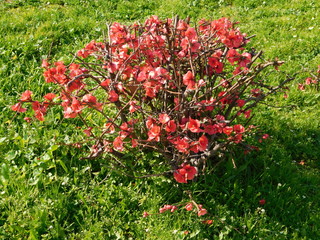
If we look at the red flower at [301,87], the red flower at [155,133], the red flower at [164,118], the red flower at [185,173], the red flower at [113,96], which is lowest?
the red flower at [301,87]

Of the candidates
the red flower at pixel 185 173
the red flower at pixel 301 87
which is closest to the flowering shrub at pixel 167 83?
the red flower at pixel 185 173

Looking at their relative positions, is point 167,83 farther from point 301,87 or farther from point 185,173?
point 301,87

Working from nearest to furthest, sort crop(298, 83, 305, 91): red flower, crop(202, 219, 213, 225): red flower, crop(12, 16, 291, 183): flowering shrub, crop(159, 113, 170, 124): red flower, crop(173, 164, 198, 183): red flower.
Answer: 1. crop(159, 113, 170, 124): red flower
2. crop(12, 16, 291, 183): flowering shrub
3. crop(173, 164, 198, 183): red flower
4. crop(202, 219, 213, 225): red flower
5. crop(298, 83, 305, 91): red flower

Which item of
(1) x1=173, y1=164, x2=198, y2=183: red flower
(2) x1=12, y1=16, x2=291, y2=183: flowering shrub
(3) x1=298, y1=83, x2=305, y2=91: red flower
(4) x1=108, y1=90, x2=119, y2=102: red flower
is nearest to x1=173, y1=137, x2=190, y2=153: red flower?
(2) x1=12, y1=16, x2=291, y2=183: flowering shrub

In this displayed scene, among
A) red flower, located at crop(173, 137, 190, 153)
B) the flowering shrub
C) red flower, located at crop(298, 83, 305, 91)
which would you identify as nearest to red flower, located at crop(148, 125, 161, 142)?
the flowering shrub

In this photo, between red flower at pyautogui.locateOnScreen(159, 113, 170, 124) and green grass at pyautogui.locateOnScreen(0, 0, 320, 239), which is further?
Answer: green grass at pyautogui.locateOnScreen(0, 0, 320, 239)

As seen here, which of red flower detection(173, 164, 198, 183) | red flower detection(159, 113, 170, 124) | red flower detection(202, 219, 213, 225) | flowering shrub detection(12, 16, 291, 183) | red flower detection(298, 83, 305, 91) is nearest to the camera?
red flower detection(159, 113, 170, 124)

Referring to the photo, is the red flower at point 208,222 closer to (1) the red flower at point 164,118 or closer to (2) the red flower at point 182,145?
(2) the red flower at point 182,145

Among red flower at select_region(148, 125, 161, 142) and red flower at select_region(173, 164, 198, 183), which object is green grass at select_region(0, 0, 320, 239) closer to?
red flower at select_region(173, 164, 198, 183)

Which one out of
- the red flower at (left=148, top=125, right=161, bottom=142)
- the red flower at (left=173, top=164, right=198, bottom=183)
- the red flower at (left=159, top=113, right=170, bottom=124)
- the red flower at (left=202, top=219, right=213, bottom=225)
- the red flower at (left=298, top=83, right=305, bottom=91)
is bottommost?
the red flower at (left=202, top=219, right=213, bottom=225)

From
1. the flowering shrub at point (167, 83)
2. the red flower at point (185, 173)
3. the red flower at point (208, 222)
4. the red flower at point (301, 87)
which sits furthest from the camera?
the red flower at point (301, 87)

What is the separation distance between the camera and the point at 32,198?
9.26 ft

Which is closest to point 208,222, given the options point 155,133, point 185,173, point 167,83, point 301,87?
point 185,173

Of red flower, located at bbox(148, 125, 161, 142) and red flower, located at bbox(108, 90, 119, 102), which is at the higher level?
red flower, located at bbox(108, 90, 119, 102)
